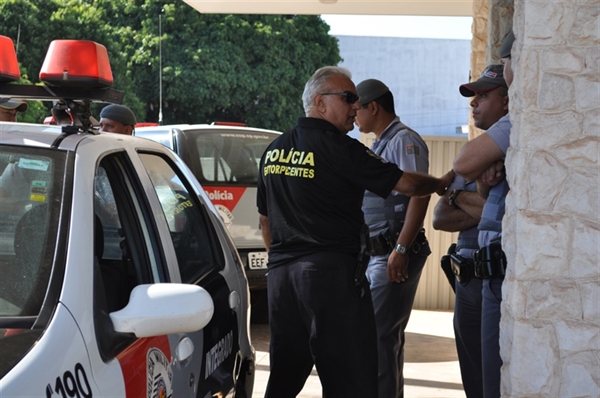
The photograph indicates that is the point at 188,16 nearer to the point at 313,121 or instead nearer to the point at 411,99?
the point at 411,99

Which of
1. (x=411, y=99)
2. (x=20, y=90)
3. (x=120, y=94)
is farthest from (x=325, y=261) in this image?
(x=411, y=99)

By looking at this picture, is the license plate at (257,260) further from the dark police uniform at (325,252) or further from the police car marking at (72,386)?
the police car marking at (72,386)

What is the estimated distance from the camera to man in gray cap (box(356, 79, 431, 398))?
477 centimetres

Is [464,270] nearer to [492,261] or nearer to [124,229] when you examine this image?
[492,261]

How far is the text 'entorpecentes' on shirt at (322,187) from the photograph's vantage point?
3727 mm

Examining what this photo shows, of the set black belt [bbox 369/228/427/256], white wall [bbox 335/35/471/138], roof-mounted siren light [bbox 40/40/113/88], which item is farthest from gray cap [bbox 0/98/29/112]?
white wall [bbox 335/35/471/138]

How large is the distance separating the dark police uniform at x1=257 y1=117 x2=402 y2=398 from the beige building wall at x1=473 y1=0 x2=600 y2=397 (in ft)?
2.35

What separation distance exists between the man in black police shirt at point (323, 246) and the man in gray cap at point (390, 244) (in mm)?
855

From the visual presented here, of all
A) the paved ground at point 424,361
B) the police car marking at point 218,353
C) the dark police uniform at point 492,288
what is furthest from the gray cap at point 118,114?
the dark police uniform at point 492,288

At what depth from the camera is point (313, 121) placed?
12.7ft

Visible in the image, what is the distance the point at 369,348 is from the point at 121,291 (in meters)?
1.41

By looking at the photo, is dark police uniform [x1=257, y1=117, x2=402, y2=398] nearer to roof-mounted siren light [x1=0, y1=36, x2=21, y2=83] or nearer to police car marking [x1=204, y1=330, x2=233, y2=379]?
police car marking [x1=204, y1=330, x2=233, y2=379]

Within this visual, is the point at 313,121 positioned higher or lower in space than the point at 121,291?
higher

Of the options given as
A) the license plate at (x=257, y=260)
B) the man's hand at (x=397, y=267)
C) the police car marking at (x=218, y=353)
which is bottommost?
the license plate at (x=257, y=260)
